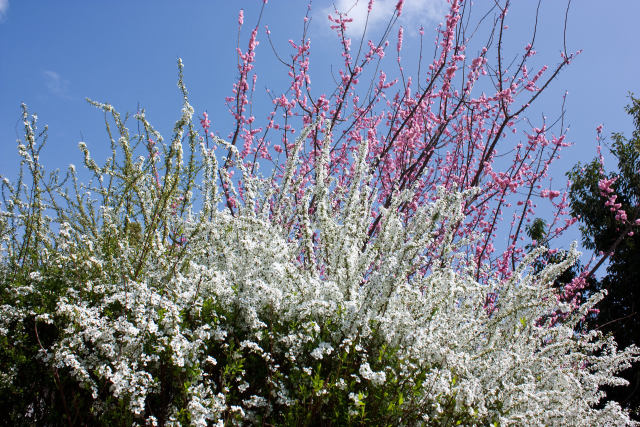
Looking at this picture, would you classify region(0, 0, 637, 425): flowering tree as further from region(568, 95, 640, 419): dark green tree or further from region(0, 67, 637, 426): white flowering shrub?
region(568, 95, 640, 419): dark green tree

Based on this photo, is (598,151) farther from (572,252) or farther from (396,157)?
(572,252)

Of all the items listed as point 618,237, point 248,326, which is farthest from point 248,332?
point 618,237

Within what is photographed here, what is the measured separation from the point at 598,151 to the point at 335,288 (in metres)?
12.2

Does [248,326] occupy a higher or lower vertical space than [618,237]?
lower

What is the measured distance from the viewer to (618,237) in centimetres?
1252

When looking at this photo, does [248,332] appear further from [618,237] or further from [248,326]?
[618,237]

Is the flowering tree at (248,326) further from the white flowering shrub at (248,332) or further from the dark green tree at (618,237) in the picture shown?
the dark green tree at (618,237)

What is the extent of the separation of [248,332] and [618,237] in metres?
12.9

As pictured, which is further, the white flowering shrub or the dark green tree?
the dark green tree

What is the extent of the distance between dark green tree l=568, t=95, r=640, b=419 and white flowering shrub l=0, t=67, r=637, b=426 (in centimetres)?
1008

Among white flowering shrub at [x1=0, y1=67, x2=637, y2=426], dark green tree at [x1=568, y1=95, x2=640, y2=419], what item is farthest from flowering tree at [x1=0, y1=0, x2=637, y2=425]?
dark green tree at [x1=568, y1=95, x2=640, y2=419]

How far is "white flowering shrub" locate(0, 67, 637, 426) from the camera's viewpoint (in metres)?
2.35

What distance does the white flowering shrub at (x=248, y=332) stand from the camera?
235 cm

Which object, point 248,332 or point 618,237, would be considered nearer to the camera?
point 248,332
